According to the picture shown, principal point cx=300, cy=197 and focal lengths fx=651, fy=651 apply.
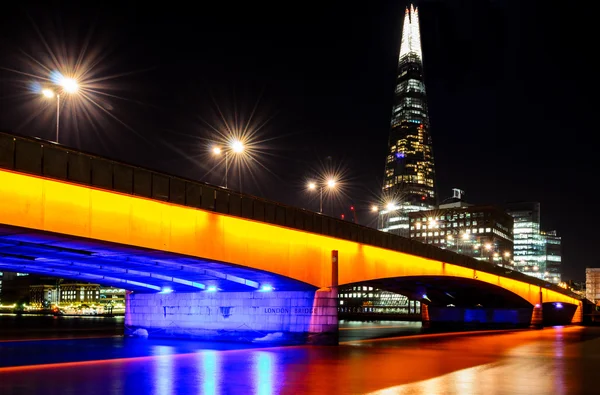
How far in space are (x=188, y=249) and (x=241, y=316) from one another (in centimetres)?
1591

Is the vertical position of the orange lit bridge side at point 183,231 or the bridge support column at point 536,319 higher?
the orange lit bridge side at point 183,231

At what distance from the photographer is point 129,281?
53562 mm

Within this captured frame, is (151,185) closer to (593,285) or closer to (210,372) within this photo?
(210,372)

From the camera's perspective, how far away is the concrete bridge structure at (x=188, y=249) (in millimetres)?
26906

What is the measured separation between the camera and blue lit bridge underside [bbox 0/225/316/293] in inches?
1182

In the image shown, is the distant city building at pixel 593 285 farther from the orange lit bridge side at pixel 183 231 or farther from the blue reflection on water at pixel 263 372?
the blue reflection on water at pixel 263 372

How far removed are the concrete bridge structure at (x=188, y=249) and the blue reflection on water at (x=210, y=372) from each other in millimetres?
5130

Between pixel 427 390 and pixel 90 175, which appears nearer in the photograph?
pixel 427 390

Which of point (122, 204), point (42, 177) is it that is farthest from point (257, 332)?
point (42, 177)

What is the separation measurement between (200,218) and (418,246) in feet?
99.2

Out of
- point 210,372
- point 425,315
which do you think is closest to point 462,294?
point 425,315

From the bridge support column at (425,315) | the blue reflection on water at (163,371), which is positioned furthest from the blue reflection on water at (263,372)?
the bridge support column at (425,315)

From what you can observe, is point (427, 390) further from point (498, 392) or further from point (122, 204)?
point (122, 204)

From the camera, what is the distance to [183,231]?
33906 millimetres
